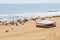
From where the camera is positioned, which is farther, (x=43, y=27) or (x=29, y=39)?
(x=43, y=27)

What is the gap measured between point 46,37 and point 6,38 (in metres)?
1.36

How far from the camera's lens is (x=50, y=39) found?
7250 millimetres

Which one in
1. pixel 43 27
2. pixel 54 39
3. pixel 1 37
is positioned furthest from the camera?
pixel 43 27

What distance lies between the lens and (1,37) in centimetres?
773

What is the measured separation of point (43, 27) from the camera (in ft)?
32.6

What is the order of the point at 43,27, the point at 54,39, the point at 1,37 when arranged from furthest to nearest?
the point at 43,27
the point at 1,37
the point at 54,39

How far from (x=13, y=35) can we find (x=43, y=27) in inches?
88.2

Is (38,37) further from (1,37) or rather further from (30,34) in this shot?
(1,37)

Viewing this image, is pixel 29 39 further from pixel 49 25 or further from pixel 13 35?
pixel 49 25

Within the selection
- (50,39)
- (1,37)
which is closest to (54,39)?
(50,39)

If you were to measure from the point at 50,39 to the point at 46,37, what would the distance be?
0.36 m

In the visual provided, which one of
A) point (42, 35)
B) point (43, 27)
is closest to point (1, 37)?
point (42, 35)

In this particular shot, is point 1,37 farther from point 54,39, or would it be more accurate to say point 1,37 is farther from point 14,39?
point 54,39

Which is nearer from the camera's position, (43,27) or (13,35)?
(13,35)
